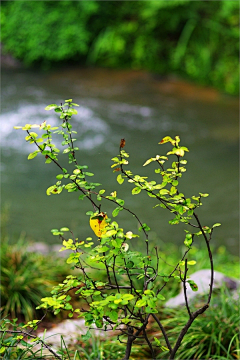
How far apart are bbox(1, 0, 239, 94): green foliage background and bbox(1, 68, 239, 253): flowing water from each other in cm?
41

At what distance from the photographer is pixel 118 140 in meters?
6.91

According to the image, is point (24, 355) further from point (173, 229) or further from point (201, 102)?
point (201, 102)

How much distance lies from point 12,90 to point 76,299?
578 centimetres

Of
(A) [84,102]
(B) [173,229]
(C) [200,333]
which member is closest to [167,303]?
(C) [200,333]

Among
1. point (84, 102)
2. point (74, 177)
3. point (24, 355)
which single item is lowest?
point (24, 355)

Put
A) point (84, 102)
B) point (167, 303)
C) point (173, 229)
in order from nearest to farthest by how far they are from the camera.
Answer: point (167, 303)
point (173, 229)
point (84, 102)

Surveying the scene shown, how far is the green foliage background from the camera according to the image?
852 cm

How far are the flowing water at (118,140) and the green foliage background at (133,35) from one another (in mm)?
408

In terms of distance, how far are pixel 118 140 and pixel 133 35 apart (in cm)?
330

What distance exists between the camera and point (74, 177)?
60.8 inches

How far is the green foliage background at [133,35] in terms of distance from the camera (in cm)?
852

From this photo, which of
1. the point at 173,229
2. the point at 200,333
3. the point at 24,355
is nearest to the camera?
the point at 24,355

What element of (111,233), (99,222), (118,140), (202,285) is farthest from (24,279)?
(118,140)

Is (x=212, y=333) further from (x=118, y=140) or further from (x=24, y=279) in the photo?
(x=118, y=140)
